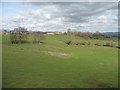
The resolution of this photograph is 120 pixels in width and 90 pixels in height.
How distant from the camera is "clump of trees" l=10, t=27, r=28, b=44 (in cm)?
7062

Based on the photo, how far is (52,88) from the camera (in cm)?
1630

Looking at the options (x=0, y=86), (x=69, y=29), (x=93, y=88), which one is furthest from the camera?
(x=69, y=29)

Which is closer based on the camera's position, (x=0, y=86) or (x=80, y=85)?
(x=0, y=86)

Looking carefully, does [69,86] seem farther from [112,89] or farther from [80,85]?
[112,89]

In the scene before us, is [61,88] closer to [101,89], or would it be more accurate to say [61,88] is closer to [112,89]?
[101,89]

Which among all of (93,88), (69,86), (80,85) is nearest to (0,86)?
(69,86)

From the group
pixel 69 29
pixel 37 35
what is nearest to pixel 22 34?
pixel 37 35

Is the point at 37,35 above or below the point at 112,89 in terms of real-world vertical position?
above

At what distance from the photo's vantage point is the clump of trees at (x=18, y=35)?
232 feet

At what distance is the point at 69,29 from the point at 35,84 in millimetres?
103715

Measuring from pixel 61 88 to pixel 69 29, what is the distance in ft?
342

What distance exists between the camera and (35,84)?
17141 millimetres

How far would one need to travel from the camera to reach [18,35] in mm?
72688

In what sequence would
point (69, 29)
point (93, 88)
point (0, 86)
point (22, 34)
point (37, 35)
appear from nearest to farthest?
point (0, 86) < point (93, 88) < point (22, 34) < point (37, 35) < point (69, 29)
